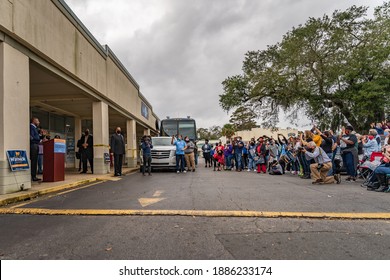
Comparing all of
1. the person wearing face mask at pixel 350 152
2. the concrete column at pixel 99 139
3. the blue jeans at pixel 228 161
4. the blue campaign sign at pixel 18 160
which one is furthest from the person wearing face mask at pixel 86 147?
the person wearing face mask at pixel 350 152

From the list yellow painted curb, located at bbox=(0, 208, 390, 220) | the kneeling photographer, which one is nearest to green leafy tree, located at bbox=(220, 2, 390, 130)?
the kneeling photographer

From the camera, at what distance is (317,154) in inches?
331

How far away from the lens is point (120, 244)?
10.5ft

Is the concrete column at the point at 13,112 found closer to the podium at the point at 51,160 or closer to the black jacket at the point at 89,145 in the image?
the podium at the point at 51,160

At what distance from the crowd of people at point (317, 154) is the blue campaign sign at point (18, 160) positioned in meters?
7.04

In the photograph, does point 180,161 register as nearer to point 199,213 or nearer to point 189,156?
point 189,156

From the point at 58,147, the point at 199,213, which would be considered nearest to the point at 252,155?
the point at 58,147

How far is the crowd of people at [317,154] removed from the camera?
834 cm

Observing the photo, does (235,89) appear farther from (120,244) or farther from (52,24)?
(120,244)

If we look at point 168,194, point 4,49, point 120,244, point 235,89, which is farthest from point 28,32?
point 235,89

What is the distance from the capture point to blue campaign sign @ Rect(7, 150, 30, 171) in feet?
20.4

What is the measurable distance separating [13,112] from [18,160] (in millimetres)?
1126

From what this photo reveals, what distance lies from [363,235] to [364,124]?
21561 millimetres

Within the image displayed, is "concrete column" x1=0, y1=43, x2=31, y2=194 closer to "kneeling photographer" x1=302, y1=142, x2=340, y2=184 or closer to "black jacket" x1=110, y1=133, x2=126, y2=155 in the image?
"black jacket" x1=110, y1=133, x2=126, y2=155
